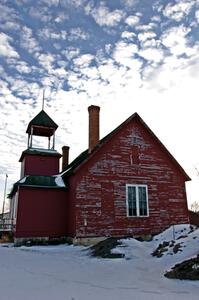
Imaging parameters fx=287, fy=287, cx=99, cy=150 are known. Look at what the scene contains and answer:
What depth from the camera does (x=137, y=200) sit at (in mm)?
18750

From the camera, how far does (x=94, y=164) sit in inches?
718

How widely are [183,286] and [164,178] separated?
44.6 ft

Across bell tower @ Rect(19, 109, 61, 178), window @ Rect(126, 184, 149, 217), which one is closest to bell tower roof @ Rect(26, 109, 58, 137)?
bell tower @ Rect(19, 109, 61, 178)

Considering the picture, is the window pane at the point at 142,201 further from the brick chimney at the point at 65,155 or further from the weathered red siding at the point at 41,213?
the brick chimney at the point at 65,155

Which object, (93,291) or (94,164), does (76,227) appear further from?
(93,291)

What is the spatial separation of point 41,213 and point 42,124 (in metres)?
7.71

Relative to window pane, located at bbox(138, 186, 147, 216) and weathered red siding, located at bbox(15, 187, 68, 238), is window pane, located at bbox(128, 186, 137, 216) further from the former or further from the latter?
weathered red siding, located at bbox(15, 187, 68, 238)

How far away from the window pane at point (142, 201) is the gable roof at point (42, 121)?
28.3 ft

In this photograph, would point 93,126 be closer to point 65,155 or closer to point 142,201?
point 142,201

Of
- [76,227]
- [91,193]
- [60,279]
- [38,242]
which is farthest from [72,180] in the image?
Result: [60,279]

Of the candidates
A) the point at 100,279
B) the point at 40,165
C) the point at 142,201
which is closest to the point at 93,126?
the point at 40,165

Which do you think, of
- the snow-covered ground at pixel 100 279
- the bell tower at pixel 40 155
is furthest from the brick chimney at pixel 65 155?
the snow-covered ground at pixel 100 279

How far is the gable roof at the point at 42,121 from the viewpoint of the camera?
22483 mm

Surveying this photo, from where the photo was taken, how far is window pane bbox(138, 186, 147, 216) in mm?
18656
